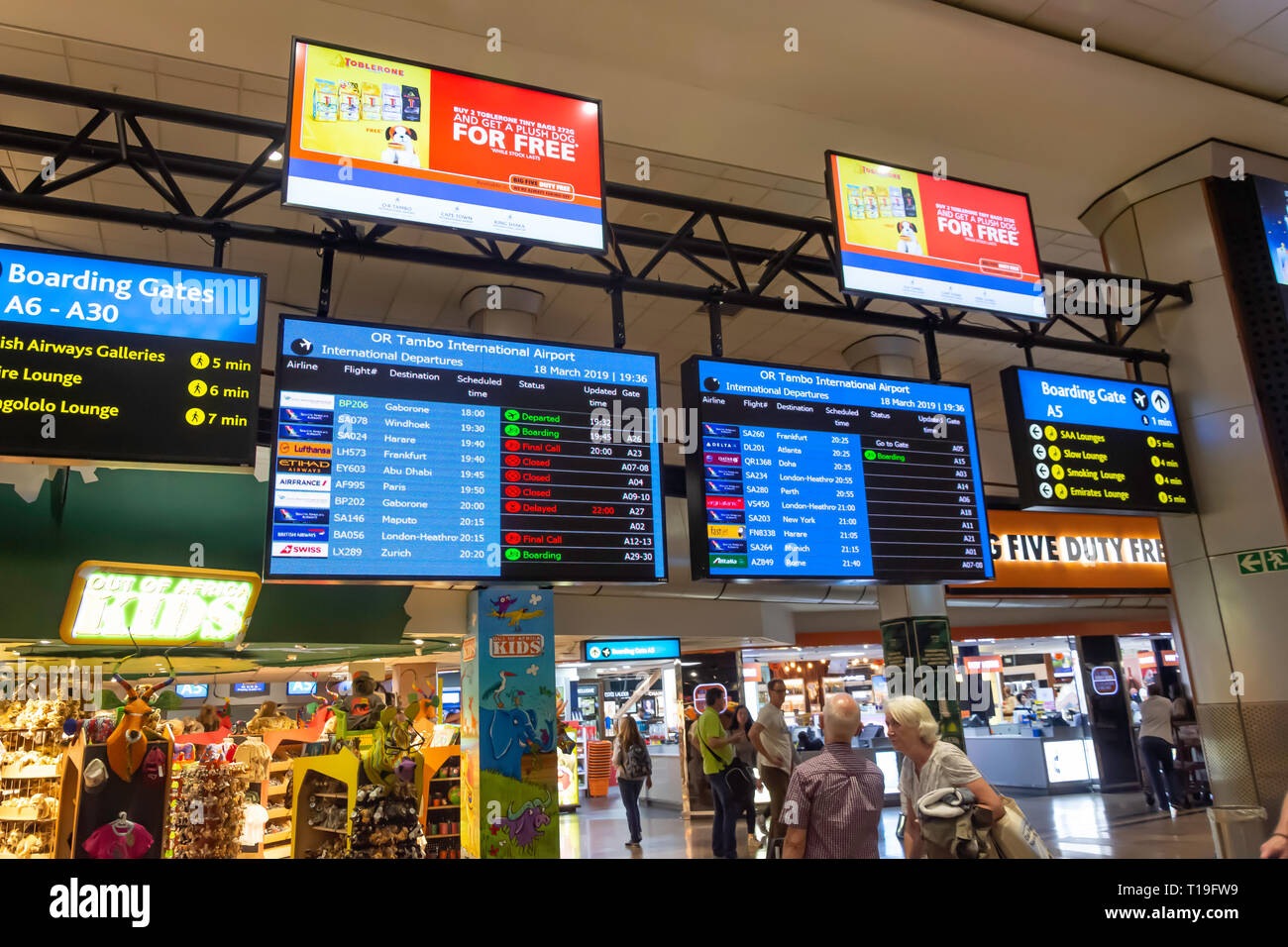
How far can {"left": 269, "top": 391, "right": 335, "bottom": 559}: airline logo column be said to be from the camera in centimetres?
359

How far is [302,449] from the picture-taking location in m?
3.72

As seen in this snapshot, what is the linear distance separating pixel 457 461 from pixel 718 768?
17.2ft

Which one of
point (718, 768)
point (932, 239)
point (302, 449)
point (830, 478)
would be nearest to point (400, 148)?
point (302, 449)

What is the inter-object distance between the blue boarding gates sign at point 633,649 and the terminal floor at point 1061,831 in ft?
7.78

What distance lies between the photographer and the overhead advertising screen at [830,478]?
14.5ft

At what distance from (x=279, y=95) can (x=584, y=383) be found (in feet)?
9.56

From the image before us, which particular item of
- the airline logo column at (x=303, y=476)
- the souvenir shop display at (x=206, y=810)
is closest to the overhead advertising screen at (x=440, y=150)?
the airline logo column at (x=303, y=476)

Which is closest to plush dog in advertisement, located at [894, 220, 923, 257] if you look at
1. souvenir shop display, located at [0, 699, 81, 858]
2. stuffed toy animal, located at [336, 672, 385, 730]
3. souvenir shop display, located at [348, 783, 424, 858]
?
souvenir shop display, located at [348, 783, 424, 858]

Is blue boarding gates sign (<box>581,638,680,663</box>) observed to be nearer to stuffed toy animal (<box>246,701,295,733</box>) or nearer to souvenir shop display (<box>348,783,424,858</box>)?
stuffed toy animal (<box>246,701,295,733</box>)

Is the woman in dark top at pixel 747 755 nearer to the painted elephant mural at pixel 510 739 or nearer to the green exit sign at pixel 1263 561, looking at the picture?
the painted elephant mural at pixel 510 739

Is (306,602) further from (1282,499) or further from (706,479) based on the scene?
(1282,499)
